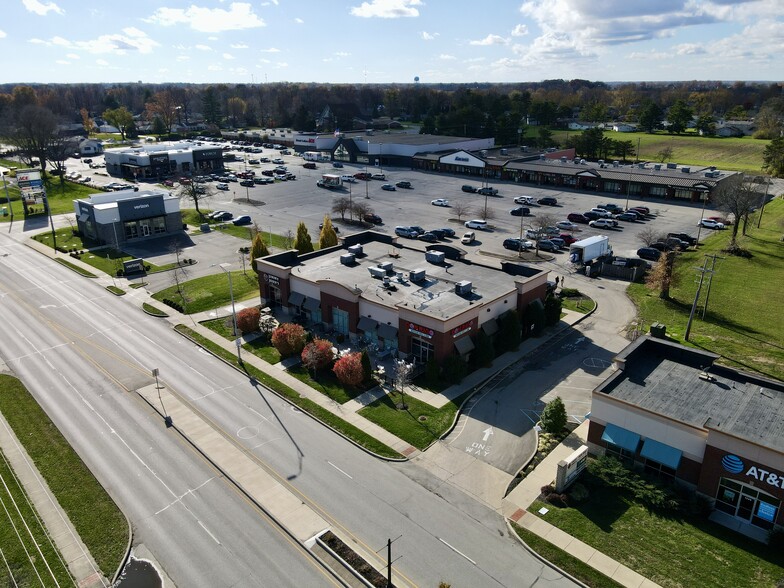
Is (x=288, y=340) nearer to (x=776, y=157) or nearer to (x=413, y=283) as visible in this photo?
(x=413, y=283)

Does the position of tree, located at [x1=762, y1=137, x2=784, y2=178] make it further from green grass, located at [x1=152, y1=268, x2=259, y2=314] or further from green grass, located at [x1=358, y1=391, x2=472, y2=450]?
green grass, located at [x1=152, y1=268, x2=259, y2=314]

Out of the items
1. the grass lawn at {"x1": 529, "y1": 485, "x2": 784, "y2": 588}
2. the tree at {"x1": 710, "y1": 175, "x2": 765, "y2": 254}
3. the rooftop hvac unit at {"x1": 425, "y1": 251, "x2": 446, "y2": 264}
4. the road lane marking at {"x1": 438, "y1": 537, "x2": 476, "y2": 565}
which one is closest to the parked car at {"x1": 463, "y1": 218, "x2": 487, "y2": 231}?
the rooftop hvac unit at {"x1": 425, "y1": 251, "x2": 446, "y2": 264}

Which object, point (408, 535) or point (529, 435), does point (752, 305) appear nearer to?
point (529, 435)

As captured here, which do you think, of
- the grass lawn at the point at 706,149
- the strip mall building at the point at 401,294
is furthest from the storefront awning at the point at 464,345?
the grass lawn at the point at 706,149

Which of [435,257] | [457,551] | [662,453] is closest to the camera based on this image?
[457,551]

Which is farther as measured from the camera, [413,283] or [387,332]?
[413,283]

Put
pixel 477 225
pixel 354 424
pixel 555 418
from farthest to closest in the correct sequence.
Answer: pixel 477 225 → pixel 354 424 → pixel 555 418

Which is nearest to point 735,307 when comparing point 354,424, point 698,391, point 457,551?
point 698,391
